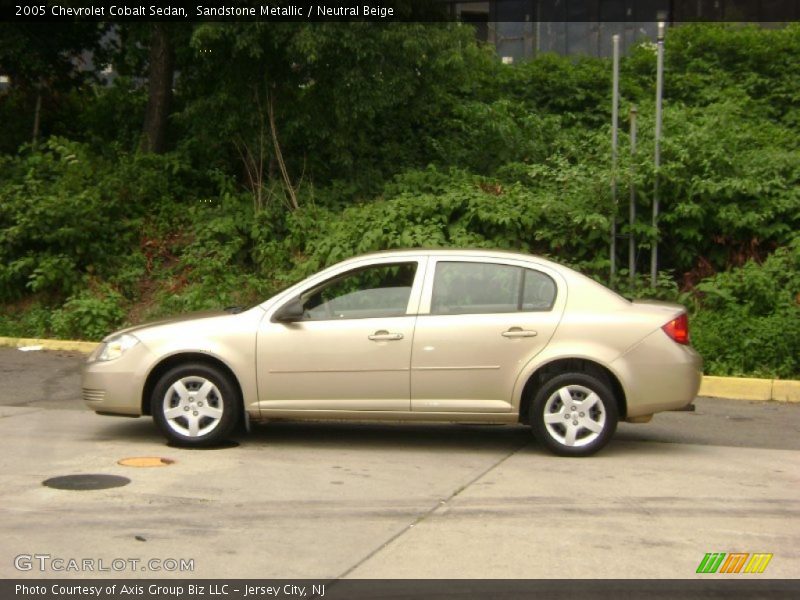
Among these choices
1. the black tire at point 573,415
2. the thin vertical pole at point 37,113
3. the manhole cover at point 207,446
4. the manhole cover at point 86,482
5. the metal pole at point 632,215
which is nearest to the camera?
the manhole cover at point 86,482

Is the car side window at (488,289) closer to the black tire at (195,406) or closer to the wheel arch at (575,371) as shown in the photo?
the wheel arch at (575,371)

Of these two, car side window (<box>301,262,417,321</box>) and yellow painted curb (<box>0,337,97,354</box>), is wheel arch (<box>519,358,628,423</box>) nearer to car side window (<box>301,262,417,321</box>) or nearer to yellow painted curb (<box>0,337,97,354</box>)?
car side window (<box>301,262,417,321</box>)

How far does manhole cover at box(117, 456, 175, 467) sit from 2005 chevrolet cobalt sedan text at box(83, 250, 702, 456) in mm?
387

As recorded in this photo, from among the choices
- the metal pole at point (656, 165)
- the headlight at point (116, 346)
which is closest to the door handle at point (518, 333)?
the headlight at point (116, 346)

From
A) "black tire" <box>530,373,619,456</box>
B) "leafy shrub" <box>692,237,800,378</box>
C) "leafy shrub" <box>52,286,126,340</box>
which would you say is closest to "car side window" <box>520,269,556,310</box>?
"black tire" <box>530,373,619,456</box>

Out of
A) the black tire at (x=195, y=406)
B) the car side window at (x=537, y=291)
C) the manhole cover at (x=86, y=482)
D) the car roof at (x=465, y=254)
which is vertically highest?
the car roof at (x=465, y=254)

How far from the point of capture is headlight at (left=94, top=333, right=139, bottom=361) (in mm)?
8969

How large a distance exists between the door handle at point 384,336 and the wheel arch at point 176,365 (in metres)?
1.10

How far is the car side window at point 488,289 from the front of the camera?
29.0 feet

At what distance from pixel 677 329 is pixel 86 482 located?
4.44 meters

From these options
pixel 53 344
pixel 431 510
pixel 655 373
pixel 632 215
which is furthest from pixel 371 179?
pixel 431 510

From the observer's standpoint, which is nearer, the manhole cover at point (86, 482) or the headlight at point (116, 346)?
the manhole cover at point (86, 482)

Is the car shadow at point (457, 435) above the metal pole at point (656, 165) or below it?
below

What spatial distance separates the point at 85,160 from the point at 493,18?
1237 centimetres
